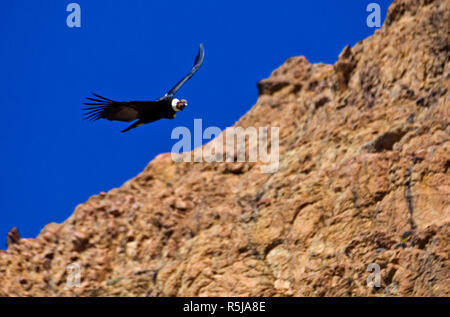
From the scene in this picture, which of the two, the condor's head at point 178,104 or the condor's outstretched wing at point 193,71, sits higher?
the condor's outstretched wing at point 193,71

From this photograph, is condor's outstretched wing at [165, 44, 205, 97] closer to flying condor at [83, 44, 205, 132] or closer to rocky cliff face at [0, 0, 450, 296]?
flying condor at [83, 44, 205, 132]

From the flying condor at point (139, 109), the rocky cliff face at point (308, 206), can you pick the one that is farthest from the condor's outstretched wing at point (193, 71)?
the rocky cliff face at point (308, 206)

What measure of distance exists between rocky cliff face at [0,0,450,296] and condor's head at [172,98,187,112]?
11452 mm

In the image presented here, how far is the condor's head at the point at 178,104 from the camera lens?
76.5 feet

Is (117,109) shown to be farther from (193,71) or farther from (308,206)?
(308,206)

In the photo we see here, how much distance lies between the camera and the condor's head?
76.5 feet

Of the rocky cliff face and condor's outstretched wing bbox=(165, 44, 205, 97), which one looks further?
the rocky cliff face

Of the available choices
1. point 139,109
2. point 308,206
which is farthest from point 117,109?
point 308,206

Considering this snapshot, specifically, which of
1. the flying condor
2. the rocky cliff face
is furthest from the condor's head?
the rocky cliff face

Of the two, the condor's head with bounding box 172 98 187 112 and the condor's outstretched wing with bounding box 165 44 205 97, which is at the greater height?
the condor's outstretched wing with bounding box 165 44 205 97

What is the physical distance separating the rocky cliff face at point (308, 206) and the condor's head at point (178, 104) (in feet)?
37.6

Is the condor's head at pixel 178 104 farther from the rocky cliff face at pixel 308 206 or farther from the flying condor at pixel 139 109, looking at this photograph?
the rocky cliff face at pixel 308 206
